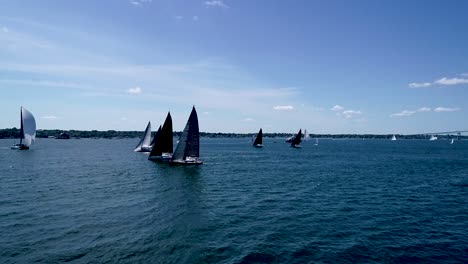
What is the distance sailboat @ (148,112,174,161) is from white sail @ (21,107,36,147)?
236ft

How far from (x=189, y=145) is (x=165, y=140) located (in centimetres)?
1452

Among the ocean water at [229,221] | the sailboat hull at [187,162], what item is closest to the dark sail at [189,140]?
the sailboat hull at [187,162]

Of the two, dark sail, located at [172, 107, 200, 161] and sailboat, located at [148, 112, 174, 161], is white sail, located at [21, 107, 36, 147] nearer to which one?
sailboat, located at [148, 112, 174, 161]

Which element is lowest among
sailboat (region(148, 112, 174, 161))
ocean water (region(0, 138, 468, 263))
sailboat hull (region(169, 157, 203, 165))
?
ocean water (region(0, 138, 468, 263))

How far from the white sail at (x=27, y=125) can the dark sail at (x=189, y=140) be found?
86240mm

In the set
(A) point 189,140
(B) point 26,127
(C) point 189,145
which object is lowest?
(C) point 189,145

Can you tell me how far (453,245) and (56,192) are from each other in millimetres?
48310

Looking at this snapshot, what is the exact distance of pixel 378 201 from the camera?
4650 centimetres

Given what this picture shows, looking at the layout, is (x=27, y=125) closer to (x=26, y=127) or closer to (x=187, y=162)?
(x=26, y=127)

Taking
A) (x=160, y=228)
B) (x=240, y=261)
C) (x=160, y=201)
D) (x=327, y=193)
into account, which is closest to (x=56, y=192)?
(x=160, y=201)

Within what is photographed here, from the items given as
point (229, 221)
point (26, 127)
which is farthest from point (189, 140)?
point (26, 127)

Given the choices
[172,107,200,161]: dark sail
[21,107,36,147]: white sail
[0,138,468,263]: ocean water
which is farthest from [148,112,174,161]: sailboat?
[21,107,36,147]: white sail

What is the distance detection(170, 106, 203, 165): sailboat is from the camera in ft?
259

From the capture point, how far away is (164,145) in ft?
308
